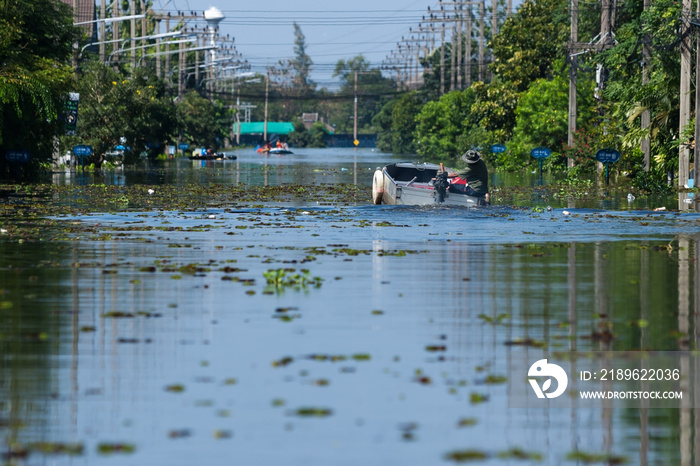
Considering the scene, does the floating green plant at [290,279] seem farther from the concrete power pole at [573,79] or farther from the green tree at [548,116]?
the green tree at [548,116]

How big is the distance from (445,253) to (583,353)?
911cm

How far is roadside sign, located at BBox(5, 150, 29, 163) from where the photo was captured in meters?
48.9

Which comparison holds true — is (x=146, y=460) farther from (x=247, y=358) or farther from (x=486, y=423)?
(x=247, y=358)

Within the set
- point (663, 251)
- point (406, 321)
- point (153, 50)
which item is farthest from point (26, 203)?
point (153, 50)

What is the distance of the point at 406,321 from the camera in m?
12.7

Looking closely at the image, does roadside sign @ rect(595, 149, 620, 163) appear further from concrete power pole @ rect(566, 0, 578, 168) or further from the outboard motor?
the outboard motor

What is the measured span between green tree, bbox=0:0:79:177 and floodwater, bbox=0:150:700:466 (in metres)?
24.6

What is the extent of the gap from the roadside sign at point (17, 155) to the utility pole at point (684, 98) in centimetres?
2490

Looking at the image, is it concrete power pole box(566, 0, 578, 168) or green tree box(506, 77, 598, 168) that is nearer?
concrete power pole box(566, 0, 578, 168)

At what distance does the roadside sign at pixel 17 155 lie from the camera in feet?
160

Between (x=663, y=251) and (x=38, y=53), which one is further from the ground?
(x=38, y=53)

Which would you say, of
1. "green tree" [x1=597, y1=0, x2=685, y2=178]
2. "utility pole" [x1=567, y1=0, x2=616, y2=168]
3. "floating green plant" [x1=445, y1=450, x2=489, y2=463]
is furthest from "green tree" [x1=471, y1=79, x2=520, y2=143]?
"floating green plant" [x1=445, y1=450, x2=489, y2=463]

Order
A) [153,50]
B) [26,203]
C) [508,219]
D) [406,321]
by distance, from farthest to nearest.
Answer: [153,50]
[26,203]
[508,219]
[406,321]

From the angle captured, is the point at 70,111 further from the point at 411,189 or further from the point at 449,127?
the point at 449,127
